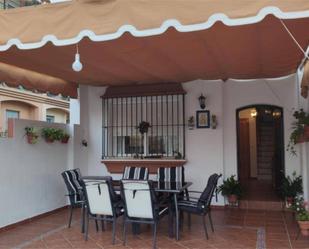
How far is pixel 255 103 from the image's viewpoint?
7055 mm

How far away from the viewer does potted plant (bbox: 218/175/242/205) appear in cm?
680

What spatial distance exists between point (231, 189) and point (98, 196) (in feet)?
10.4

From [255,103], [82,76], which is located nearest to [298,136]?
[255,103]

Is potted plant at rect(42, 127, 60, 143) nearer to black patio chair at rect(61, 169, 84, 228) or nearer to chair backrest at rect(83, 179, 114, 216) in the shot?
black patio chair at rect(61, 169, 84, 228)

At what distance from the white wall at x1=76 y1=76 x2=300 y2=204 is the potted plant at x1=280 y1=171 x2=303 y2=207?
0.87 ft

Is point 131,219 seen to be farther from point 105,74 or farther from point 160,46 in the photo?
point 105,74

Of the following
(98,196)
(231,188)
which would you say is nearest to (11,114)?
(98,196)

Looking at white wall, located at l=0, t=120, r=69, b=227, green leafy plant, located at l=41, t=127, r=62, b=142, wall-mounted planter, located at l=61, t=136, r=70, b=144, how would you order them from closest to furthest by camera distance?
white wall, located at l=0, t=120, r=69, b=227 < green leafy plant, located at l=41, t=127, r=62, b=142 < wall-mounted planter, located at l=61, t=136, r=70, b=144

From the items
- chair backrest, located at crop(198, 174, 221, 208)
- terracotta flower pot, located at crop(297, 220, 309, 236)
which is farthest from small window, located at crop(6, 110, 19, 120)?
terracotta flower pot, located at crop(297, 220, 309, 236)

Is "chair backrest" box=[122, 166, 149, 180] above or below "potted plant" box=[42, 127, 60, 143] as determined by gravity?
below

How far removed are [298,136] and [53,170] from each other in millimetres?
4700

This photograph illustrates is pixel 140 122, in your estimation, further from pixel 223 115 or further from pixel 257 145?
pixel 257 145

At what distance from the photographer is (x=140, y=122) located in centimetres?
768

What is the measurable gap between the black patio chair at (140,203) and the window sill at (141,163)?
250 centimetres
